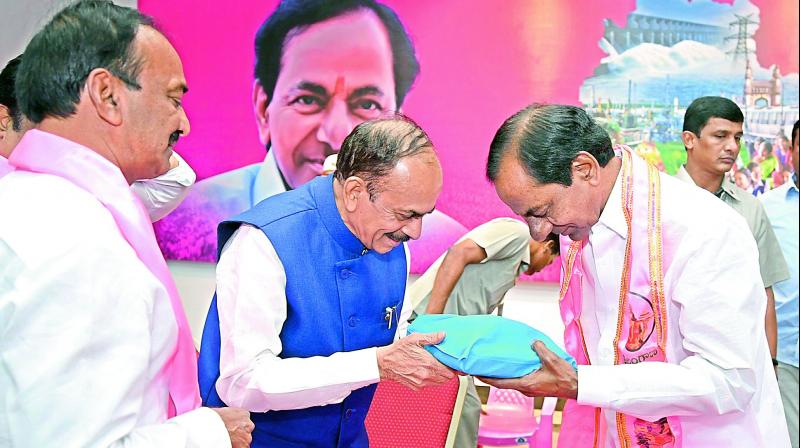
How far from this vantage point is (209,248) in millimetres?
4750

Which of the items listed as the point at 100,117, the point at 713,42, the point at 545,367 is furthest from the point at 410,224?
the point at 713,42

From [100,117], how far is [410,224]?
690mm

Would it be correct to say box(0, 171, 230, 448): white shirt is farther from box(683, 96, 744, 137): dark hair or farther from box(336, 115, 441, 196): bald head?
box(683, 96, 744, 137): dark hair

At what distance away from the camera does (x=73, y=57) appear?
1.10 meters

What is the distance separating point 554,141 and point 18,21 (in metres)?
3.66

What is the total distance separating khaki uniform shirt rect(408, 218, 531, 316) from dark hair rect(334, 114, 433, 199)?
175cm

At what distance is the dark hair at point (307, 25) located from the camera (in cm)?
441

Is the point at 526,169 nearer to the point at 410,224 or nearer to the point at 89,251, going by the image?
the point at 410,224

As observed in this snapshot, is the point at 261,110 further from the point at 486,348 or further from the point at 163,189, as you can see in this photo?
the point at 486,348

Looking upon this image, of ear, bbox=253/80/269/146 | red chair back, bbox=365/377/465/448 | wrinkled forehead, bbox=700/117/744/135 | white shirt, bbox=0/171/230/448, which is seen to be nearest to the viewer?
white shirt, bbox=0/171/230/448

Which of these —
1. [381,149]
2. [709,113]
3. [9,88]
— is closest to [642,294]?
[381,149]

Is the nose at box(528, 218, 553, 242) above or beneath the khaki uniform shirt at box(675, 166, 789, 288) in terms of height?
above

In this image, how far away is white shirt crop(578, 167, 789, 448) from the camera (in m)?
1.52

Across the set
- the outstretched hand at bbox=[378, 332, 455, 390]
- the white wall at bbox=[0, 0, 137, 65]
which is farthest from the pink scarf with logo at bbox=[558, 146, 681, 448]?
the white wall at bbox=[0, 0, 137, 65]
